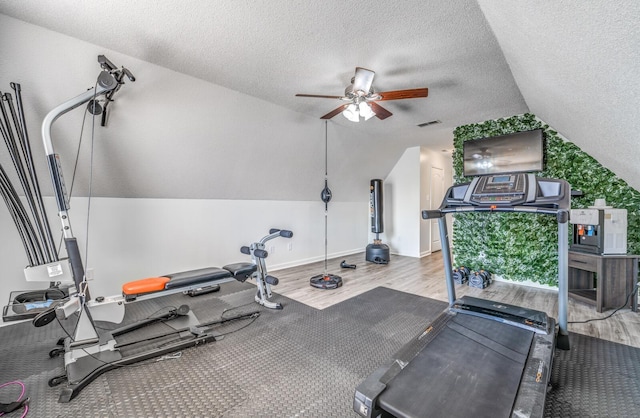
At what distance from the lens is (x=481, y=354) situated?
1.75 m

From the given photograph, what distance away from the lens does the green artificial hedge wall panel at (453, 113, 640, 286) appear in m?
3.24

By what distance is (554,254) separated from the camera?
362cm

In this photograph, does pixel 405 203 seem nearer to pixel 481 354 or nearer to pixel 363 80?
pixel 363 80

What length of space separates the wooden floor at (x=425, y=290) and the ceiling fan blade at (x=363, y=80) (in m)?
2.29

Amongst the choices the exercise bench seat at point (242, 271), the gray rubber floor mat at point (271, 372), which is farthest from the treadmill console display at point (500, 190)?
the exercise bench seat at point (242, 271)

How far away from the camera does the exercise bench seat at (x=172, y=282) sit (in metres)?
2.21

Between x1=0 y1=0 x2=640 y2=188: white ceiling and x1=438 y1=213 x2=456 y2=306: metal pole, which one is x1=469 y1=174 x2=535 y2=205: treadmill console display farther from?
x1=0 y1=0 x2=640 y2=188: white ceiling

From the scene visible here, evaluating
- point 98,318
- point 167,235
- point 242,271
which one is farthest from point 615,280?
point 167,235

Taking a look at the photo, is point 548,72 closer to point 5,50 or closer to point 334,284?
point 334,284

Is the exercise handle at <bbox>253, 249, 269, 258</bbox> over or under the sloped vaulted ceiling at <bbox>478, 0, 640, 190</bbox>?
under

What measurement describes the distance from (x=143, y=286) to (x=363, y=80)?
254 cm

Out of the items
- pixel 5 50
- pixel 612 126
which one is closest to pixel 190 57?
pixel 5 50

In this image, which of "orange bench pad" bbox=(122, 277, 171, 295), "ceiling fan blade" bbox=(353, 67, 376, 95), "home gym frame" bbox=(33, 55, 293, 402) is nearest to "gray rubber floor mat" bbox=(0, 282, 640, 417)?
"home gym frame" bbox=(33, 55, 293, 402)

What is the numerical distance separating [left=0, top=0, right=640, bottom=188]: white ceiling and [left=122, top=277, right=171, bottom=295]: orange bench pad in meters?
1.98
